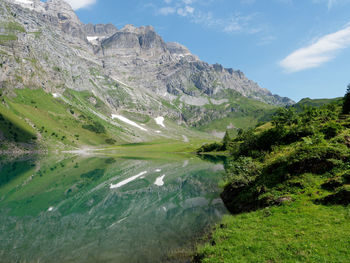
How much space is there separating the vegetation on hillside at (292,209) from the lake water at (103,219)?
530 centimetres

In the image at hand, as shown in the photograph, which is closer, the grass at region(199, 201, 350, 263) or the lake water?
the grass at region(199, 201, 350, 263)

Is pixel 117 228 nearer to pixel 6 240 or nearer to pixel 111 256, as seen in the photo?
pixel 111 256

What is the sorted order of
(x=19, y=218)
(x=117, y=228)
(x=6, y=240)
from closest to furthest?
(x=6, y=240), (x=117, y=228), (x=19, y=218)

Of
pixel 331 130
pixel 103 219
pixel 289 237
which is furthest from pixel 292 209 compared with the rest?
pixel 103 219

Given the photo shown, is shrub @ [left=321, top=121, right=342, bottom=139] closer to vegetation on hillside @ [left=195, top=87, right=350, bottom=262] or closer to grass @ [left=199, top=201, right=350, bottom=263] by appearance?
vegetation on hillside @ [left=195, top=87, right=350, bottom=262]

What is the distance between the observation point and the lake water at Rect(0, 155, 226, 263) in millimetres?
22359

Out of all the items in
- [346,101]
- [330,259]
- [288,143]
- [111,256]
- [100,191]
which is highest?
[346,101]

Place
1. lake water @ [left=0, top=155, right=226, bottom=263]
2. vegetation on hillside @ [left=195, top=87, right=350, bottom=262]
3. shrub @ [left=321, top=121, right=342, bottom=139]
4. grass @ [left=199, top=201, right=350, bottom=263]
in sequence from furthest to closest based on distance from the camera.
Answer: shrub @ [left=321, top=121, right=342, bottom=139] < lake water @ [left=0, top=155, right=226, bottom=263] < vegetation on hillside @ [left=195, top=87, right=350, bottom=262] < grass @ [left=199, top=201, right=350, bottom=263]

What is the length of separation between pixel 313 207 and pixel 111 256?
2182cm

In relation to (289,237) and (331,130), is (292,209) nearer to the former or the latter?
(289,237)

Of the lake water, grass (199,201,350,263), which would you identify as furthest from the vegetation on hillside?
the lake water

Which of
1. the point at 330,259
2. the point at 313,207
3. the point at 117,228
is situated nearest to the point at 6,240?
the point at 117,228

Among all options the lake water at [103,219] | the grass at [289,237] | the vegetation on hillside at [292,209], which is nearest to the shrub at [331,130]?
the vegetation on hillside at [292,209]

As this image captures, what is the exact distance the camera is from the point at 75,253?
22.6 meters
